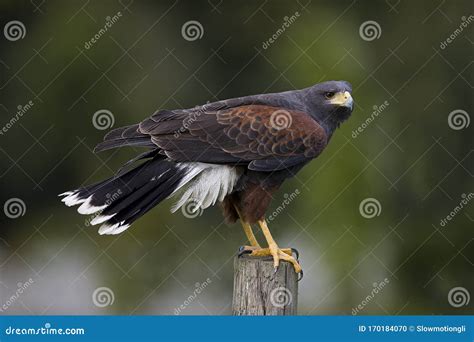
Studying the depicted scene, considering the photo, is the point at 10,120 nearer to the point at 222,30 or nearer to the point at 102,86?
the point at 102,86

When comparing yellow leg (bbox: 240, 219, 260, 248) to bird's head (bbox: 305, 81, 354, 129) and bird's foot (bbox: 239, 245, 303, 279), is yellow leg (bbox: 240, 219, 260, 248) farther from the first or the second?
bird's head (bbox: 305, 81, 354, 129)

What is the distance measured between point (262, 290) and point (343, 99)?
1.65 metres

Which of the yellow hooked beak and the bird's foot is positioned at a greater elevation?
the yellow hooked beak

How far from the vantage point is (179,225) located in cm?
976

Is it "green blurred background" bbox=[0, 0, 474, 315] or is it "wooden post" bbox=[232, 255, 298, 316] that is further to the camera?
"green blurred background" bbox=[0, 0, 474, 315]

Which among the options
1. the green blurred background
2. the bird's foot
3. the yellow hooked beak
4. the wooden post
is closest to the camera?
the wooden post

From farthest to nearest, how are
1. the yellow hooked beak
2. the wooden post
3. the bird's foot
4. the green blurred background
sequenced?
1. the green blurred background
2. the yellow hooked beak
3. the bird's foot
4. the wooden post

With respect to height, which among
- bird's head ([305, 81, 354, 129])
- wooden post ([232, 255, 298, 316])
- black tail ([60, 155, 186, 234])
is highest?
bird's head ([305, 81, 354, 129])

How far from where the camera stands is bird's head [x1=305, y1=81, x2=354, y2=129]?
20.9 ft

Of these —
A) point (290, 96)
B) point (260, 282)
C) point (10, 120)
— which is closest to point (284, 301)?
point (260, 282)

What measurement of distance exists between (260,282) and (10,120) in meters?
4.77

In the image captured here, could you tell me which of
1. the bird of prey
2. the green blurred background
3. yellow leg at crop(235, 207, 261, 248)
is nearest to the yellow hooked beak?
the bird of prey

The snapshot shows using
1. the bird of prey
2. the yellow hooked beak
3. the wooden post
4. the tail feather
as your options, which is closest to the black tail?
the bird of prey

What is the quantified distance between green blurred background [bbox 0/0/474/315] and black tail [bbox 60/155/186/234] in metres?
3.57
